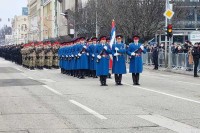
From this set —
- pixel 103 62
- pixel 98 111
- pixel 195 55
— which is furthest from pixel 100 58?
pixel 195 55

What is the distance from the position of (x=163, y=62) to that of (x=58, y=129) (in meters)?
29.9

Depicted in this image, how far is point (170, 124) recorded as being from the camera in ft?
35.1

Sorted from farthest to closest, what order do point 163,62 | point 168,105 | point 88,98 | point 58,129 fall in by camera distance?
point 163,62
point 88,98
point 168,105
point 58,129

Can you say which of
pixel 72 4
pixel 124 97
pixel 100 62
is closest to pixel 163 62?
pixel 100 62

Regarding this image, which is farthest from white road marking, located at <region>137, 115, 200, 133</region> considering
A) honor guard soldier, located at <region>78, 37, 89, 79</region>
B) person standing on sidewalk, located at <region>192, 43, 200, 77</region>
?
person standing on sidewalk, located at <region>192, 43, 200, 77</region>

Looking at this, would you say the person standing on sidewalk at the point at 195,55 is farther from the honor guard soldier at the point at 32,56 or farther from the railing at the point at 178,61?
the honor guard soldier at the point at 32,56

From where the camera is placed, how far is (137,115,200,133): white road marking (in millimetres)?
10008

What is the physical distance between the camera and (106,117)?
459 inches

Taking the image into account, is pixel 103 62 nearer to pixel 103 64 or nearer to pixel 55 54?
pixel 103 64

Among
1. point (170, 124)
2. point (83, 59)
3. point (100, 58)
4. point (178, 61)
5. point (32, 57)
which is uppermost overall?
point (100, 58)

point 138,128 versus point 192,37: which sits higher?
point 192,37

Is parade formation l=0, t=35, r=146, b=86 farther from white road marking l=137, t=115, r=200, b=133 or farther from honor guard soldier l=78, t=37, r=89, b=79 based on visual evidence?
white road marking l=137, t=115, r=200, b=133

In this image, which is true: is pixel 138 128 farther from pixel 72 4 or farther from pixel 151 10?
pixel 72 4

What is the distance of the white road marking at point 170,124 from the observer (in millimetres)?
10008
